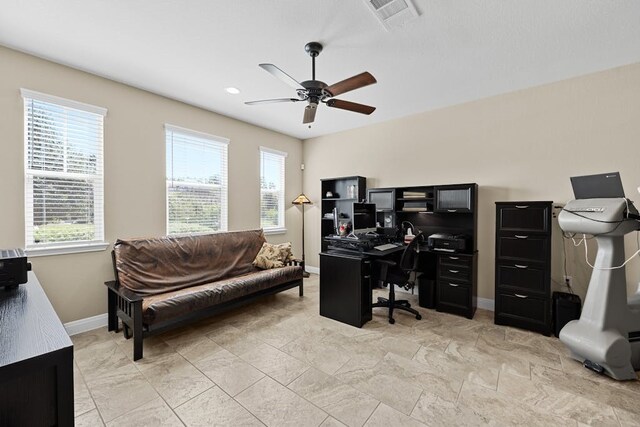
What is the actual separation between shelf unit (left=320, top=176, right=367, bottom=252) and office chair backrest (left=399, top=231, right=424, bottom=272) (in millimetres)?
1775

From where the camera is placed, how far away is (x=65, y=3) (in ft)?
6.70

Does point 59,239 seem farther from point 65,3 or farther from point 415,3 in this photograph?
point 415,3

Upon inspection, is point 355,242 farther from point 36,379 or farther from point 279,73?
point 36,379

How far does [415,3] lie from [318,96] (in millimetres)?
1012

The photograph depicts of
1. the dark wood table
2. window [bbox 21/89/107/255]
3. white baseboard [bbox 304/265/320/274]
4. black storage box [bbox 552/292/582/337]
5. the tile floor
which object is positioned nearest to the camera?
the dark wood table

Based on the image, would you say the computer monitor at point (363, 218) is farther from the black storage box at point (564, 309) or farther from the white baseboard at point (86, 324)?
the white baseboard at point (86, 324)

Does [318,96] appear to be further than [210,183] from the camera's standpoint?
No

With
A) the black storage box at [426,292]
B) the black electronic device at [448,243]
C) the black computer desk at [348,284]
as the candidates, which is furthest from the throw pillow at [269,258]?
the black electronic device at [448,243]

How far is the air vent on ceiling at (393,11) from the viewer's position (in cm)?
200

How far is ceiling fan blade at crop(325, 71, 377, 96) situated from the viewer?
2180 millimetres

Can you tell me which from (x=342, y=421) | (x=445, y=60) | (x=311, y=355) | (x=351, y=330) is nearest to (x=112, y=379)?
(x=311, y=355)

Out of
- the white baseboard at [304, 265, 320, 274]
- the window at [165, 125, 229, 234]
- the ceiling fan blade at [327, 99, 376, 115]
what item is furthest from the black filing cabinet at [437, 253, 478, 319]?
the window at [165, 125, 229, 234]

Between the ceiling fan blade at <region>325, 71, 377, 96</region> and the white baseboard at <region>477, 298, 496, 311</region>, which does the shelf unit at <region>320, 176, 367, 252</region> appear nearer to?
the white baseboard at <region>477, 298, 496, 311</region>

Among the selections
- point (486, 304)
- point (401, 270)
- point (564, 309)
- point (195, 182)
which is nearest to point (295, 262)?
point (401, 270)
